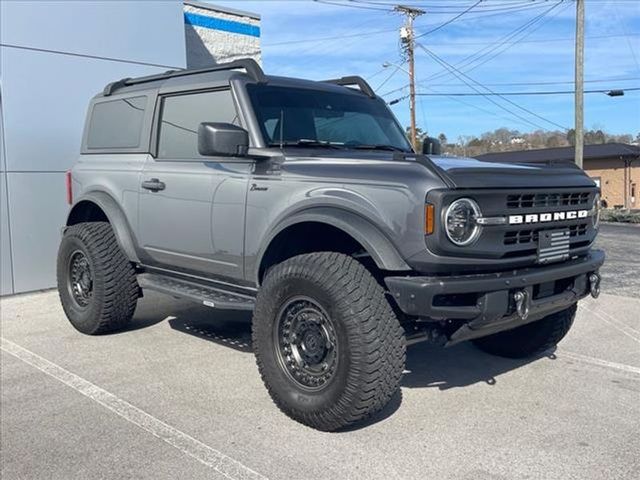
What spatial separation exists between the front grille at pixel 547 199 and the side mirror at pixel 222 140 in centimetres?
180

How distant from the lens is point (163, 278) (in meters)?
5.62

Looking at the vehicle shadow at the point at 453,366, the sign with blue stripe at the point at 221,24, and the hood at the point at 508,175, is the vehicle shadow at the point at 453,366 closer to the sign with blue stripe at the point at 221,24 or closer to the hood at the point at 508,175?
the hood at the point at 508,175

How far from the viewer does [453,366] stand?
17.0 ft

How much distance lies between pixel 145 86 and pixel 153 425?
3251 mm

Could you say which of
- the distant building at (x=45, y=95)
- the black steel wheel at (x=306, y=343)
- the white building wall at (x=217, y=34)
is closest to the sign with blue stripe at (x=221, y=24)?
the white building wall at (x=217, y=34)

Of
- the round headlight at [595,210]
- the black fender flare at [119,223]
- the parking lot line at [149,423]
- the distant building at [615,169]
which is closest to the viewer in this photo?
the parking lot line at [149,423]

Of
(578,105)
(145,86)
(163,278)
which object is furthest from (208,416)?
(578,105)

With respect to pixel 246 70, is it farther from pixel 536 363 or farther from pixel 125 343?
pixel 536 363

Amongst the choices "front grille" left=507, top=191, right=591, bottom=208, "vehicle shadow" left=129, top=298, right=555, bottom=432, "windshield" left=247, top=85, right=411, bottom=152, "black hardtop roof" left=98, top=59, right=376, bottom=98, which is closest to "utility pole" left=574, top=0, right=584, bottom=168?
"black hardtop roof" left=98, top=59, right=376, bottom=98

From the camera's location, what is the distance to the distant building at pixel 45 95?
26.9ft

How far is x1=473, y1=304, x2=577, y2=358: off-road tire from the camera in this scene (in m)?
5.03

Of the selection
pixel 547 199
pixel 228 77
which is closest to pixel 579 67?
pixel 228 77

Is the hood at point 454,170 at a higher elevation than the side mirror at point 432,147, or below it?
below

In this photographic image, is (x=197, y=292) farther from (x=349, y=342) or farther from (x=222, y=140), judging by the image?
(x=349, y=342)
